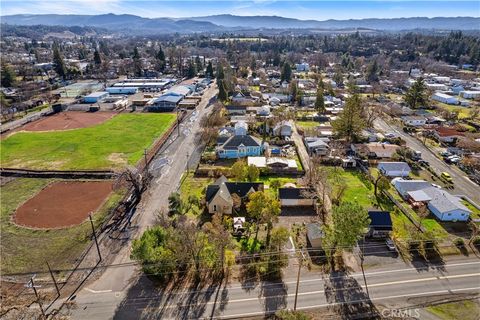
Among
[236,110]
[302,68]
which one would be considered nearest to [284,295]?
[236,110]

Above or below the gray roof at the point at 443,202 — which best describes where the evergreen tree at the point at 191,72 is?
above

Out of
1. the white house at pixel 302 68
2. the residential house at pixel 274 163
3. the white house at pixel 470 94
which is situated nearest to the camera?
the residential house at pixel 274 163

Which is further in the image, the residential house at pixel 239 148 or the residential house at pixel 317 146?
the residential house at pixel 317 146

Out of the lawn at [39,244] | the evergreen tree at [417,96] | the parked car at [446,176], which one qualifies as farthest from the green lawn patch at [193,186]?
the evergreen tree at [417,96]

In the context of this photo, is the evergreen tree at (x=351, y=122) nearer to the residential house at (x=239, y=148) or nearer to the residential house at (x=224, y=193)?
the residential house at (x=239, y=148)

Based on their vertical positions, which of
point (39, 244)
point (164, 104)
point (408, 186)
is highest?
point (164, 104)

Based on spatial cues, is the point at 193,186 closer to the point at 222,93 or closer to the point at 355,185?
the point at 355,185

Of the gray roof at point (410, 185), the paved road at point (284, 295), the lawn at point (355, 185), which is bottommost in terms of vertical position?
the paved road at point (284, 295)
